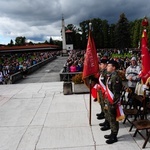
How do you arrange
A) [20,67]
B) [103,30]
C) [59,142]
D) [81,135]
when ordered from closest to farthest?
[59,142], [81,135], [20,67], [103,30]

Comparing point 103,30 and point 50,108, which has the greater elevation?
point 103,30

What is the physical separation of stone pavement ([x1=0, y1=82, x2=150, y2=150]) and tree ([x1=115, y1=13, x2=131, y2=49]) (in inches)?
3332

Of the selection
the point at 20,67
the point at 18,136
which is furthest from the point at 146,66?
the point at 20,67

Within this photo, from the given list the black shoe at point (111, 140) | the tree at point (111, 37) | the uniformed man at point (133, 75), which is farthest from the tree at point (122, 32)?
the black shoe at point (111, 140)

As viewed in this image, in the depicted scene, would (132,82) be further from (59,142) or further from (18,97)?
(18,97)

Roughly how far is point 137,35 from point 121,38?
8757 millimetres

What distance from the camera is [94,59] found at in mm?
7230

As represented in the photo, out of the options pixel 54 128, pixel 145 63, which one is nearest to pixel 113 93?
pixel 145 63

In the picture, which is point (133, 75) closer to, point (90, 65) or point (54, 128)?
point (90, 65)

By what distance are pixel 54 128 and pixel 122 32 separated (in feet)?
292

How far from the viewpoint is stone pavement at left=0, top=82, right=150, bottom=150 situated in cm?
590

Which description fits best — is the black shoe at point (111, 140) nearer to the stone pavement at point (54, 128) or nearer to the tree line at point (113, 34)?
the stone pavement at point (54, 128)

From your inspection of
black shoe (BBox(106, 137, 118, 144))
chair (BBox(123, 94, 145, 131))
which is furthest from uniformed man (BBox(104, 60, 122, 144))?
chair (BBox(123, 94, 145, 131))

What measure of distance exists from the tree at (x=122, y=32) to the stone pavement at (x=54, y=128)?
8463 cm
